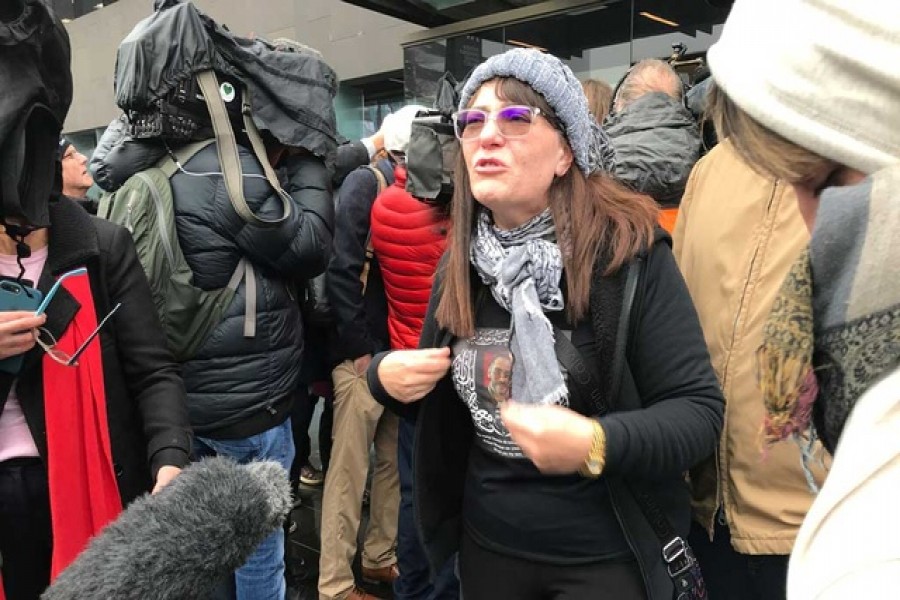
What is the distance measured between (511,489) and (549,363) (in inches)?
14.9

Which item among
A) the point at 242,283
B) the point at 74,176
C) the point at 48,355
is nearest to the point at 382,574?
the point at 242,283

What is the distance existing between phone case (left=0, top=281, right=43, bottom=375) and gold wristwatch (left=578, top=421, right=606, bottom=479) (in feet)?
4.42

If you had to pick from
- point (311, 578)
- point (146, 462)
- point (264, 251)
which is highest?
point (264, 251)

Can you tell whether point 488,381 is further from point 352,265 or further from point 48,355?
point 352,265

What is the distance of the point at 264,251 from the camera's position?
2420 millimetres

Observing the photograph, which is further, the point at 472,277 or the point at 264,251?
the point at 264,251

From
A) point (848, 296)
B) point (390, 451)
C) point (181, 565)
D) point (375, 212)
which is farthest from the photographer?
point (390, 451)

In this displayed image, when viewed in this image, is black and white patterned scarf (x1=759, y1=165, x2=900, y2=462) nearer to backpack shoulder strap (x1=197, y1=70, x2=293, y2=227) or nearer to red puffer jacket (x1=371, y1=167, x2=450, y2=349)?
backpack shoulder strap (x1=197, y1=70, x2=293, y2=227)

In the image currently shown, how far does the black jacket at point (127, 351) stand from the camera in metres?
1.74

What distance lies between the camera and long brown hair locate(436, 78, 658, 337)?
5.16 ft

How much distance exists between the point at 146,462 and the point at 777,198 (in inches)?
72.5

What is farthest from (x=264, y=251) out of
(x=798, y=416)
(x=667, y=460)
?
(x=798, y=416)

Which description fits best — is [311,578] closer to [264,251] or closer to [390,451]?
[390,451]

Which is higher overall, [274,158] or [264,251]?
[274,158]
